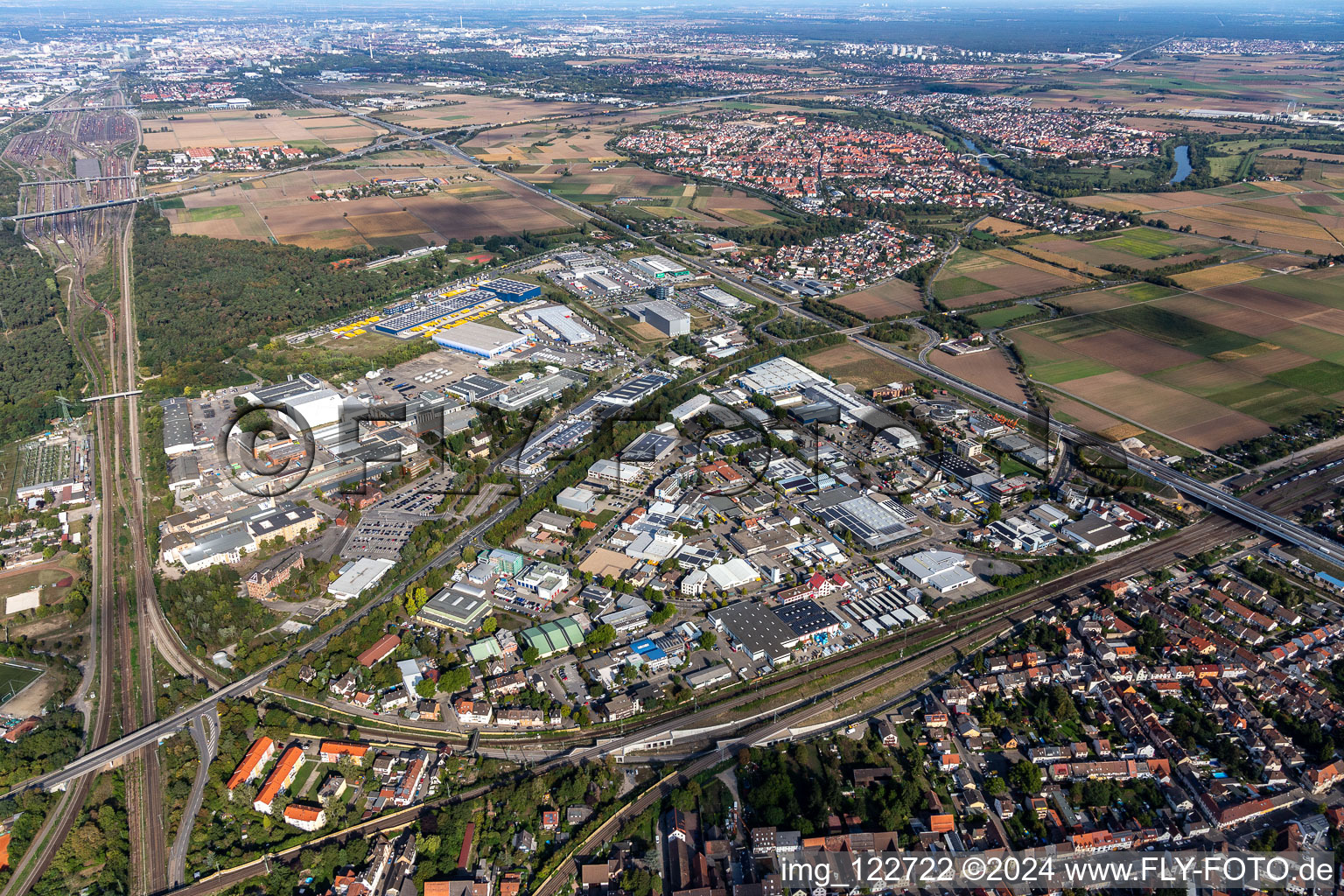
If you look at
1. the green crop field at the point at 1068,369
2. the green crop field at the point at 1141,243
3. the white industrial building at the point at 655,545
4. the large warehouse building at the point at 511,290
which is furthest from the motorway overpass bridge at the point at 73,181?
the green crop field at the point at 1141,243

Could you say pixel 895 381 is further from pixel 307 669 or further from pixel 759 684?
pixel 307 669

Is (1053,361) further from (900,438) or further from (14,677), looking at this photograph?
(14,677)

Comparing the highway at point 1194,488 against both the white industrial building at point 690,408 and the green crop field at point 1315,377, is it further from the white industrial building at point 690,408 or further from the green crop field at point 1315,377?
the green crop field at point 1315,377

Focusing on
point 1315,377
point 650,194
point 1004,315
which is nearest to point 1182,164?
point 1004,315

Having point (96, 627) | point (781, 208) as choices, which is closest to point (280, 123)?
point (781, 208)

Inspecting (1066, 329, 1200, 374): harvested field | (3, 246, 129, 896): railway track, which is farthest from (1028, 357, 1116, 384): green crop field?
(3, 246, 129, 896): railway track

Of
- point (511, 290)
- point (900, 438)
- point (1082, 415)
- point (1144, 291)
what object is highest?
point (1144, 291)
